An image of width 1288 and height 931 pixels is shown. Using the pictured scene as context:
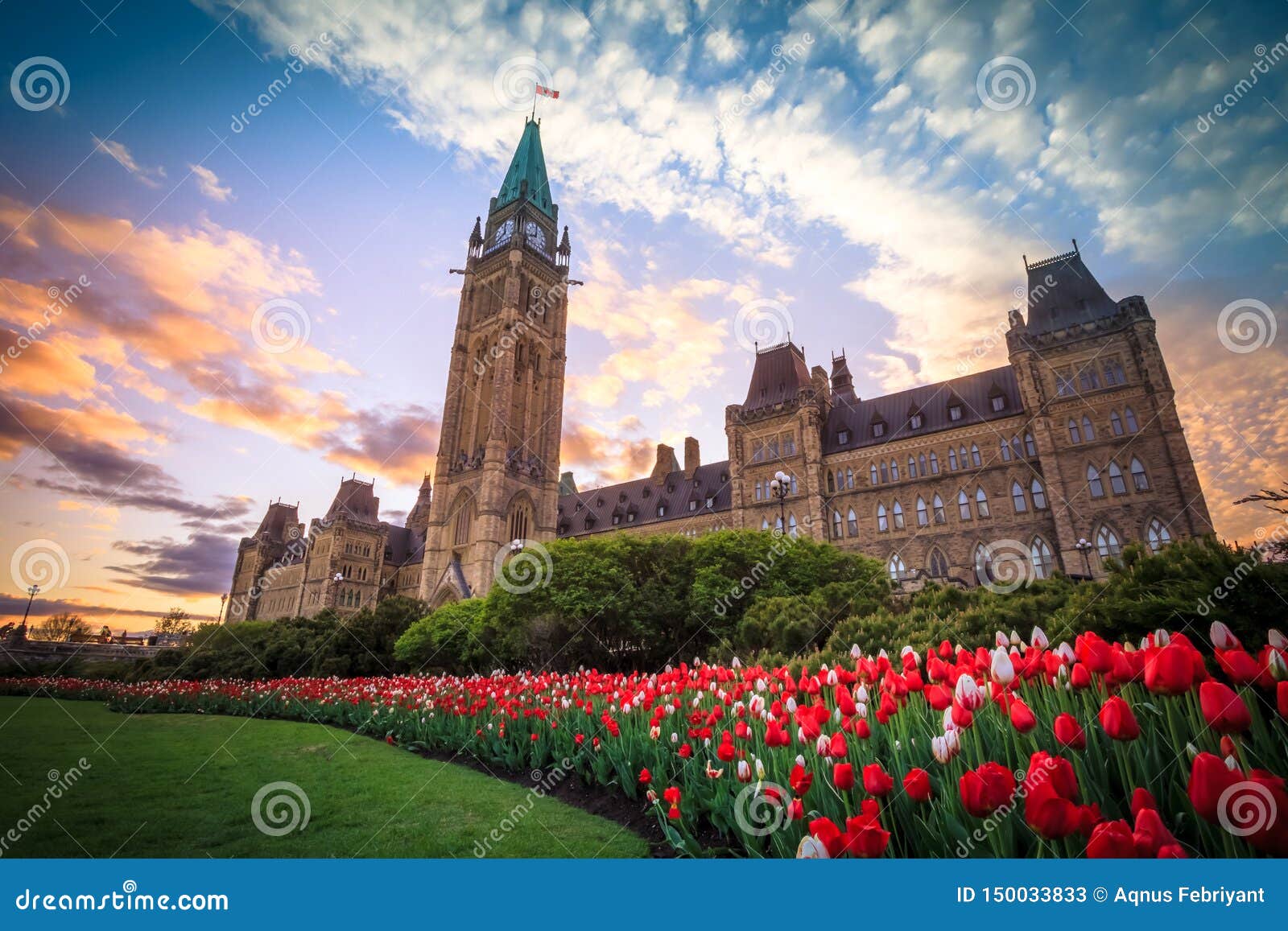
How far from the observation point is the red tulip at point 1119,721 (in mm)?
2475

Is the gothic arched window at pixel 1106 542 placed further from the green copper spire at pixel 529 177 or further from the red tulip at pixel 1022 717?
the green copper spire at pixel 529 177

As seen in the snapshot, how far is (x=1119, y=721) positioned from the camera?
2520mm

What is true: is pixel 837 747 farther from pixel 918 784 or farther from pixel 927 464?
pixel 927 464

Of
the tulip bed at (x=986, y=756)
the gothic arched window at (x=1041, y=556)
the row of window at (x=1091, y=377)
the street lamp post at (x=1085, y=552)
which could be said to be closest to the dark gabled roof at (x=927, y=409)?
→ the row of window at (x=1091, y=377)

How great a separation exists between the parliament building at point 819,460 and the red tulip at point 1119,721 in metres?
16.9

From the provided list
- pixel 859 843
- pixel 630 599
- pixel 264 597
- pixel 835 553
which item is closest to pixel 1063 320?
pixel 835 553

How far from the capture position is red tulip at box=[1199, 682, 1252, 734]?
2.38m

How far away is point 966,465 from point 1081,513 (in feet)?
20.5

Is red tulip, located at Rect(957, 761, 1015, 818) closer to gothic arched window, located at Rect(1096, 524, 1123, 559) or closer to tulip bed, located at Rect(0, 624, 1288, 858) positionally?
tulip bed, located at Rect(0, 624, 1288, 858)

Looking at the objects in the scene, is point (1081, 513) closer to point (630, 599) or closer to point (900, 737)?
point (630, 599)

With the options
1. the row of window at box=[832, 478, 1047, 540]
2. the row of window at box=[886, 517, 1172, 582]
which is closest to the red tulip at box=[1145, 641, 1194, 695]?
the row of window at box=[886, 517, 1172, 582]

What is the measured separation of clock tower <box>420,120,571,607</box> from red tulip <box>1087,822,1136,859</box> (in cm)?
4630

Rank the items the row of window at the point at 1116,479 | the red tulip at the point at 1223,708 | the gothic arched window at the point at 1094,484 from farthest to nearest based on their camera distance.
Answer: the gothic arched window at the point at 1094,484 → the row of window at the point at 1116,479 → the red tulip at the point at 1223,708

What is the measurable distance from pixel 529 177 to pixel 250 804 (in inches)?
2759
